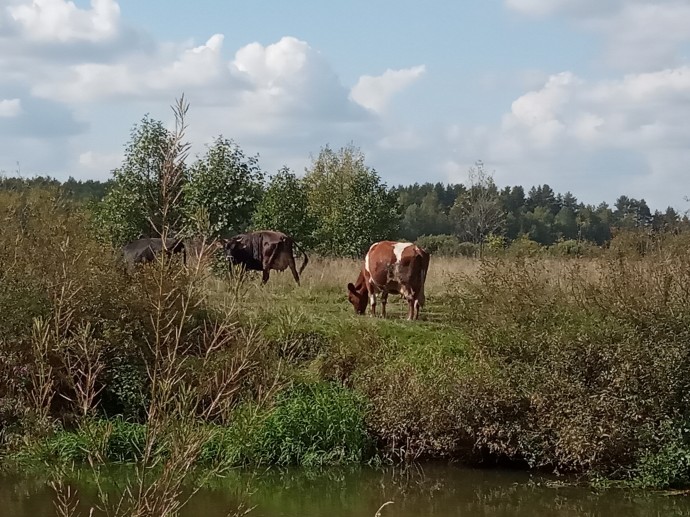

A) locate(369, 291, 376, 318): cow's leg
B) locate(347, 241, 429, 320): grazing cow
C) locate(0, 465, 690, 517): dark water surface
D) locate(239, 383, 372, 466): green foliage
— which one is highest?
locate(347, 241, 429, 320): grazing cow

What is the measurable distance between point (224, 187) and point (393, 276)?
639cm

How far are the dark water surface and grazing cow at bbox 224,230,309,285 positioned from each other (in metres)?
8.57

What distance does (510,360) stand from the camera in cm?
1312

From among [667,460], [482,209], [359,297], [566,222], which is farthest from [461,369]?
[566,222]

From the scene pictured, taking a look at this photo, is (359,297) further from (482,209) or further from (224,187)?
→ (482,209)

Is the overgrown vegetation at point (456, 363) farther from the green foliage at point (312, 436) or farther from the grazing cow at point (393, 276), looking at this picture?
the grazing cow at point (393, 276)

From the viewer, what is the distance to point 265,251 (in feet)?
68.4

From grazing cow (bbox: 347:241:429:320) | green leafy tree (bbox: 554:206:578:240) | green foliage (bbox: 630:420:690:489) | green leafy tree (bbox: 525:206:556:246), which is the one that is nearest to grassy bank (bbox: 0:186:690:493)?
green foliage (bbox: 630:420:690:489)

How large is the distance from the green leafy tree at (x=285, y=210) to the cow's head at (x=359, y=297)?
20.0 ft

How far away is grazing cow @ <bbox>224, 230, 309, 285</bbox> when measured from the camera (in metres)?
20.8

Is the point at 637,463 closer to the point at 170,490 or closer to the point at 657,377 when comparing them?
the point at 657,377

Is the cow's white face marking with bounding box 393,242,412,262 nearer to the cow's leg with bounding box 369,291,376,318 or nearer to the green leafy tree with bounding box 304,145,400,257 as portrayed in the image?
the cow's leg with bounding box 369,291,376,318

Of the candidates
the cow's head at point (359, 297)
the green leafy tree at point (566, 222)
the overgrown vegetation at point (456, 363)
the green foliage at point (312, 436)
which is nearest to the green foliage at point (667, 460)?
the overgrown vegetation at point (456, 363)

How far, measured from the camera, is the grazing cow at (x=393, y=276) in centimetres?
1728
